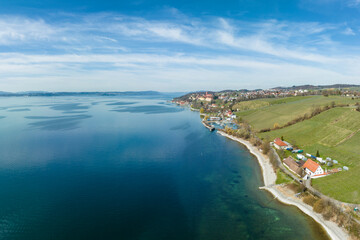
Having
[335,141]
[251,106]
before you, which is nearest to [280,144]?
[335,141]

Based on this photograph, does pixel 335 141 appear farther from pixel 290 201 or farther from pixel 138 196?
pixel 138 196

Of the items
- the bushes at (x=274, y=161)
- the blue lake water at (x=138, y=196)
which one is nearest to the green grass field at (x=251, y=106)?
the blue lake water at (x=138, y=196)

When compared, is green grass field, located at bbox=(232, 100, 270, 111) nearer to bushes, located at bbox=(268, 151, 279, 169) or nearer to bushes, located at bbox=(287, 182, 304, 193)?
bushes, located at bbox=(268, 151, 279, 169)

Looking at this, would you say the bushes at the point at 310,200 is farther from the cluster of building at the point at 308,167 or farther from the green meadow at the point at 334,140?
the cluster of building at the point at 308,167

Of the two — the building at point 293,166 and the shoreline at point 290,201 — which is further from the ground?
the building at point 293,166

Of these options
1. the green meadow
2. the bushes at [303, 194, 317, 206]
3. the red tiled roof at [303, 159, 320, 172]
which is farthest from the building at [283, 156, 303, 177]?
the bushes at [303, 194, 317, 206]

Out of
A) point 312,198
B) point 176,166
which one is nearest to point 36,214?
point 176,166

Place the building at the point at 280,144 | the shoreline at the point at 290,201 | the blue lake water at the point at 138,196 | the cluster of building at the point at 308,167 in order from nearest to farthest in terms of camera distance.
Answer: the shoreline at the point at 290,201, the blue lake water at the point at 138,196, the cluster of building at the point at 308,167, the building at the point at 280,144
